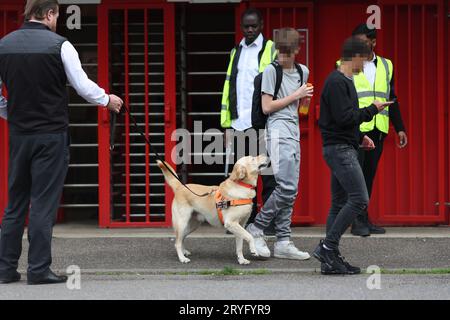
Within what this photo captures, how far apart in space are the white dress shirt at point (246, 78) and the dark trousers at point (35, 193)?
2.37 metres

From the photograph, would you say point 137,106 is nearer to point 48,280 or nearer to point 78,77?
point 78,77

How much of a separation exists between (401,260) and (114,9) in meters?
4.15

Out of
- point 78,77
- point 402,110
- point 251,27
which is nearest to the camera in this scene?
point 78,77

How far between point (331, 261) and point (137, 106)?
358 cm

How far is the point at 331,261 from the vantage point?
7.31 meters

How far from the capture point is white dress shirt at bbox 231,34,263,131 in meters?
8.84

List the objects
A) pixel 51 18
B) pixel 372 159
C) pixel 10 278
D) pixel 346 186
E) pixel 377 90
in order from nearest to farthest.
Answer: pixel 51 18 < pixel 10 278 < pixel 346 186 < pixel 377 90 < pixel 372 159

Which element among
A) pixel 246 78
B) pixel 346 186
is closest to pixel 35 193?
pixel 346 186

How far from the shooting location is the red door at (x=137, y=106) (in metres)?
9.64

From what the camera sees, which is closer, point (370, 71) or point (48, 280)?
point (48, 280)

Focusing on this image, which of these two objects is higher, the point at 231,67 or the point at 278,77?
the point at 231,67

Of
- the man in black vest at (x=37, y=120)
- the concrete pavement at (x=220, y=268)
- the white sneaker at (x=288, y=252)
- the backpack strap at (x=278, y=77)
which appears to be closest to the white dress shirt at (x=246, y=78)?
the backpack strap at (x=278, y=77)
